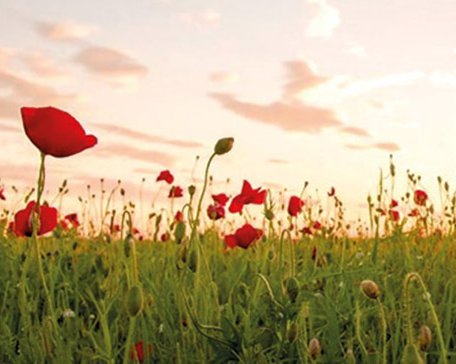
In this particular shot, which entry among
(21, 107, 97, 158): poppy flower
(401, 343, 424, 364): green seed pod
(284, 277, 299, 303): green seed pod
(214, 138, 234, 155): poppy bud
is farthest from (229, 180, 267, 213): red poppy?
(401, 343, 424, 364): green seed pod

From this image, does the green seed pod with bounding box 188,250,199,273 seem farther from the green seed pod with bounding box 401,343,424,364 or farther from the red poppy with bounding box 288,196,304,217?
the red poppy with bounding box 288,196,304,217

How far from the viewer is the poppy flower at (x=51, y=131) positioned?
75.0 inches

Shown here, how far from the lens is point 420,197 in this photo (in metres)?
4.93

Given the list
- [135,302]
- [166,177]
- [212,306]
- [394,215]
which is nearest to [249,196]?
[212,306]

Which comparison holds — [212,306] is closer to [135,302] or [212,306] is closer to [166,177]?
[135,302]

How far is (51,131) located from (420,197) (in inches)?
138

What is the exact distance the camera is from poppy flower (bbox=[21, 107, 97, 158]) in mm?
1904

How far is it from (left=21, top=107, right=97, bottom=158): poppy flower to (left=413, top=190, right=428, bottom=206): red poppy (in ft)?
11.2

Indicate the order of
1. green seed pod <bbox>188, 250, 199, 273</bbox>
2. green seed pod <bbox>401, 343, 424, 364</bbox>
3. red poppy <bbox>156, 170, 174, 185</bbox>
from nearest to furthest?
green seed pod <bbox>401, 343, 424, 364</bbox> < green seed pod <bbox>188, 250, 199, 273</bbox> < red poppy <bbox>156, 170, 174, 185</bbox>

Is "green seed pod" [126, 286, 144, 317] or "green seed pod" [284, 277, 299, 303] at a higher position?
"green seed pod" [284, 277, 299, 303]

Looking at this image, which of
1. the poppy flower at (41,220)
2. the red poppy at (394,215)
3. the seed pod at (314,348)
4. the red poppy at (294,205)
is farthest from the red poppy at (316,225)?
the seed pod at (314,348)

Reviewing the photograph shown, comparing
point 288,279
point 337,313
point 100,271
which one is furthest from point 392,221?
point 288,279

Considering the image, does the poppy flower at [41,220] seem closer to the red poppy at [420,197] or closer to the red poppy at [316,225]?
the red poppy at [316,225]

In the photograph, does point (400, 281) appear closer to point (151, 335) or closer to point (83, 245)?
point (151, 335)
